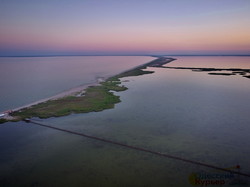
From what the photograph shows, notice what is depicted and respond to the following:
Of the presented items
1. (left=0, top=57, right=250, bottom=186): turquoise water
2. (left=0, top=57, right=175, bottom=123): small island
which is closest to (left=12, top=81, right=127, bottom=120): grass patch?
(left=0, top=57, right=175, bottom=123): small island

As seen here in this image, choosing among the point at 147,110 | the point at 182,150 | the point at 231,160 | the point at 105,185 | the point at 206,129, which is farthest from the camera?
the point at 147,110

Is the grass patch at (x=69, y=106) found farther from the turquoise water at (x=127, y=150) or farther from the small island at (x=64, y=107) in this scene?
the turquoise water at (x=127, y=150)

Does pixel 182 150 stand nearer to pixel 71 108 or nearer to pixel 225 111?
pixel 225 111

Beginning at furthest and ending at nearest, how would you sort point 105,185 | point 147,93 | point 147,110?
point 147,93 < point 147,110 < point 105,185

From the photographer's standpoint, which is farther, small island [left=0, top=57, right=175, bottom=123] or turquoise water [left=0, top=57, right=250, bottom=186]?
small island [left=0, top=57, right=175, bottom=123]

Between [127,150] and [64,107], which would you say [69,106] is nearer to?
[64,107]

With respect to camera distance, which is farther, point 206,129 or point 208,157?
point 206,129

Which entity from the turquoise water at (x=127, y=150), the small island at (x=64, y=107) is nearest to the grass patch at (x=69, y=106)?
the small island at (x=64, y=107)

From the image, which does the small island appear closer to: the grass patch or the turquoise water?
the grass patch

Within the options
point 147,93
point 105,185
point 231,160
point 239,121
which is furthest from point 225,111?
point 105,185
